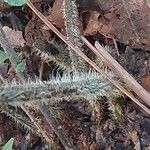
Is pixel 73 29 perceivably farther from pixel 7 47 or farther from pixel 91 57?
pixel 7 47

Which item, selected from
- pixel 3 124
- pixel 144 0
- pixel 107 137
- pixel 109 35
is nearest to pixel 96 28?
pixel 109 35

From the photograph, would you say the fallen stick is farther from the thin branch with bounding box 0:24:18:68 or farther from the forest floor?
the thin branch with bounding box 0:24:18:68

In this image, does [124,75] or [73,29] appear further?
[73,29]

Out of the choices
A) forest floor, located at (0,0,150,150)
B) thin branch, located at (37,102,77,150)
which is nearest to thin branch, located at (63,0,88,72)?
forest floor, located at (0,0,150,150)

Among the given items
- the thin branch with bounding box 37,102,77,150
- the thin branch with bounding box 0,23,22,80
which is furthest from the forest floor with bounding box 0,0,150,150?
the thin branch with bounding box 0,23,22,80

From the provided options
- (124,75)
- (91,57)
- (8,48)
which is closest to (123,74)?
(124,75)

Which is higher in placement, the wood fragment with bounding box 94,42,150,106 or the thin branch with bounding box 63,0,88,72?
the thin branch with bounding box 63,0,88,72

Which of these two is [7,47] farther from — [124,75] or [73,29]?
[124,75]

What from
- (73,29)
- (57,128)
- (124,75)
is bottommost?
(57,128)

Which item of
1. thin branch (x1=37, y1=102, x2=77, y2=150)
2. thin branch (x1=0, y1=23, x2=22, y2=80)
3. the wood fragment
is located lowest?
thin branch (x1=37, y1=102, x2=77, y2=150)

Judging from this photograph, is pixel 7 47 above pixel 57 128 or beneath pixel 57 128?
above

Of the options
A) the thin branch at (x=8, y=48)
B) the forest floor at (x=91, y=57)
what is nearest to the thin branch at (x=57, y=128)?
the forest floor at (x=91, y=57)

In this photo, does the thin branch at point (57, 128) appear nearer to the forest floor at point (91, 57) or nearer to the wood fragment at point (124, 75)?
the forest floor at point (91, 57)

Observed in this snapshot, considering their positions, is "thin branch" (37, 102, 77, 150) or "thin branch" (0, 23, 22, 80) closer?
"thin branch" (0, 23, 22, 80)
